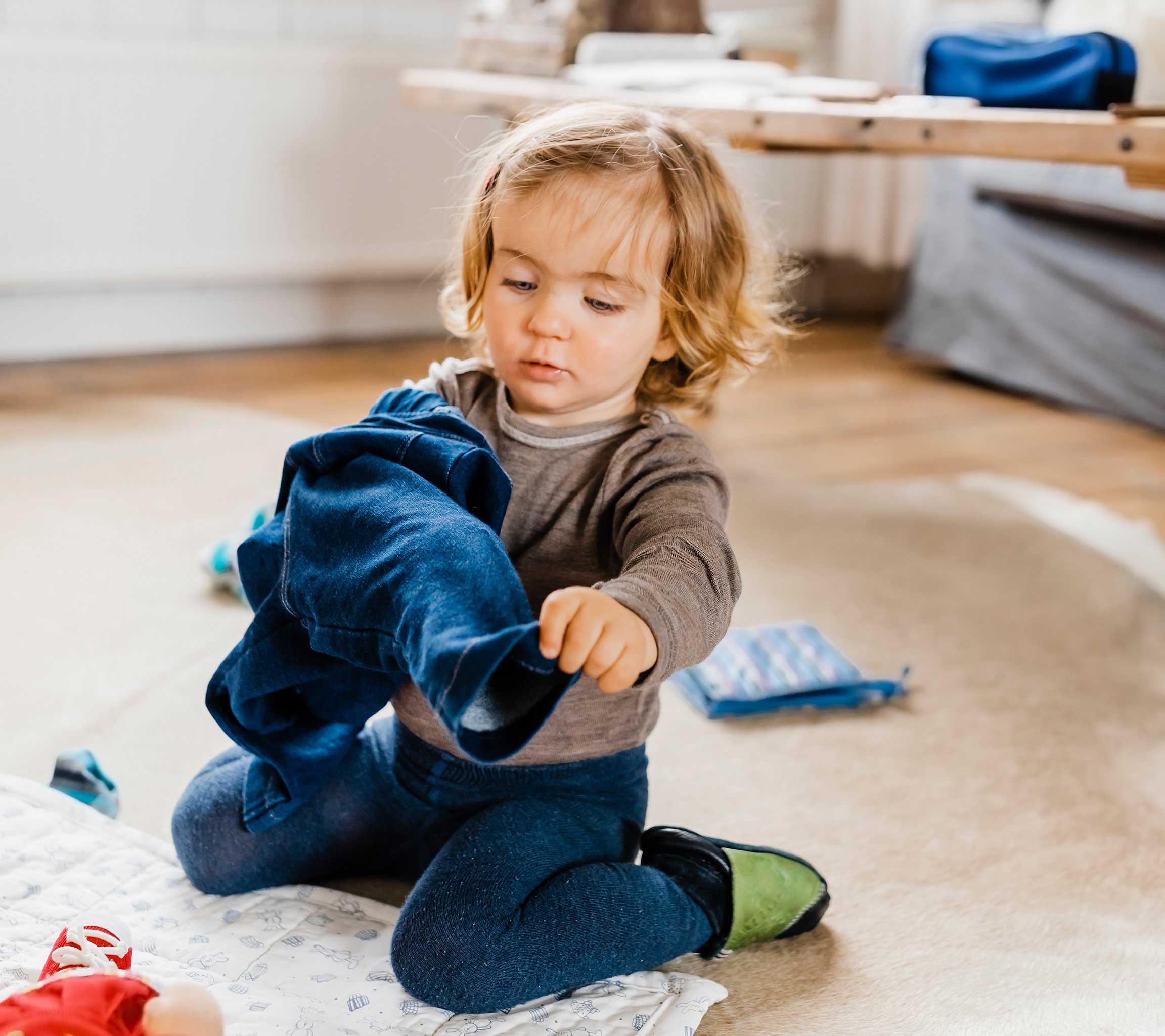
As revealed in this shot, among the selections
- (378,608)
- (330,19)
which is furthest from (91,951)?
(330,19)

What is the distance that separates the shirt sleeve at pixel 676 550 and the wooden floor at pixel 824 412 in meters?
1.10

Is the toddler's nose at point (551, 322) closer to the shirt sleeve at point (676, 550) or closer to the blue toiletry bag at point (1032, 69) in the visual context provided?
the shirt sleeve at point (676, 550)

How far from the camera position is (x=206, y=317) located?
2590 mm

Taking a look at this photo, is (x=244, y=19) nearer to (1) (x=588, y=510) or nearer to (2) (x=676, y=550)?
(1) (x=588, y=510)

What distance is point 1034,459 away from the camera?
83.1 inches

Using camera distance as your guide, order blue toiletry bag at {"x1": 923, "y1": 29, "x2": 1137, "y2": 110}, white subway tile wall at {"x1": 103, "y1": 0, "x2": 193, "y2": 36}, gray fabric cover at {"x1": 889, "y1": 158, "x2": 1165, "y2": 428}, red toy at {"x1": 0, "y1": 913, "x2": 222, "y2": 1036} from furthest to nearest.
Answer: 1. white subway tile wall at {"x1": 103, "y1": 0, "x2": 193, "y2": 36}
2. gray fabric cover at {"x1": 889, "y1": 158, "x2": 1165, "y2": 428}
3. blue toiletry bag at {"x1": 923, "y1": 29, "x2": 1137, "y2": 110}
4. red toy at {"x1": 0, "y1": 913, "x2": 222, "y2": 1036}

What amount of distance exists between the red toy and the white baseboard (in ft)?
→ 6.24

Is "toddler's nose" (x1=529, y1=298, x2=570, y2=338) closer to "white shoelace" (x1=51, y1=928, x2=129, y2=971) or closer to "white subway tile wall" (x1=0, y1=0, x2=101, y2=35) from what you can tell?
"white shoelace" (x1=51, y1=928, x2=129, y2=971)

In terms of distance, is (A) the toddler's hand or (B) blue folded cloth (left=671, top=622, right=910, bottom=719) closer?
(A) the toddler's hand

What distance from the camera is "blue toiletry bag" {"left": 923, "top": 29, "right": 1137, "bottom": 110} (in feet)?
4.56

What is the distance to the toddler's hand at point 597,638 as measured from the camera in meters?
0.65

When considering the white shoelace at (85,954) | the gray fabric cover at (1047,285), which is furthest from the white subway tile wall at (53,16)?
the white shoelace at (85,954)

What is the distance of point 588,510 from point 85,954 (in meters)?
0.41

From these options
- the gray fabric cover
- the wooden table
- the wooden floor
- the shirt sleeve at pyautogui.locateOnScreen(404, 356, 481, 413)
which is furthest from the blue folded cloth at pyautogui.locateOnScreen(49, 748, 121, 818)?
the gray fabric cover
